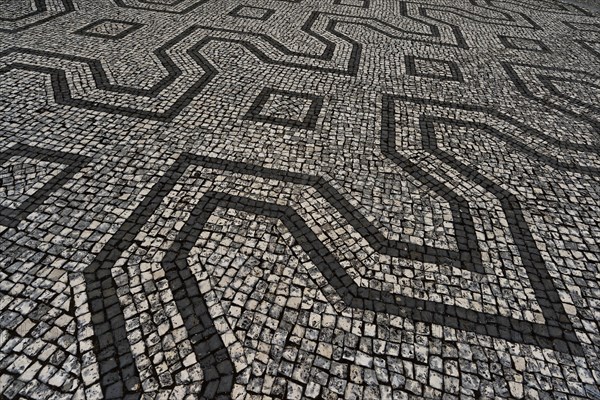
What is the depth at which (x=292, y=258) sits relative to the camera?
5215mm

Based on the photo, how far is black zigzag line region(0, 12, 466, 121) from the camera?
8.06 metres

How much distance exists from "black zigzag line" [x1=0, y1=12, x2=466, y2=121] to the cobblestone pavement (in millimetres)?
64

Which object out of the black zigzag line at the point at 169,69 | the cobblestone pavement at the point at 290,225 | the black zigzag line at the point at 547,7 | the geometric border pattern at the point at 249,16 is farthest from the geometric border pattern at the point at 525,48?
the geometric border pattern at the point at 249,16

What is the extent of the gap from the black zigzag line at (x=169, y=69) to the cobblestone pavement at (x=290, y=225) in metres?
0.06

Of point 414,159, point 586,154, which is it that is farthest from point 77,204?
point 586,154

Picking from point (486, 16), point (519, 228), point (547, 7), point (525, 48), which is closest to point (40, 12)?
point (519, 228)

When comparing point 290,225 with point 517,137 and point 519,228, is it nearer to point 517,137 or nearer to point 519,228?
point 519,228

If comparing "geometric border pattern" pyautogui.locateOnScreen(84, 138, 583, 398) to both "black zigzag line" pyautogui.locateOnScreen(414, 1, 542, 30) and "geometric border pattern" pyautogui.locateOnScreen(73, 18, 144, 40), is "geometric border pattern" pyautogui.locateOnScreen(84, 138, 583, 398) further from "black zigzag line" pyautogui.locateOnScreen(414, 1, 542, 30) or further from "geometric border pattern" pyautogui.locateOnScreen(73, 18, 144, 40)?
"black zigzag line" pyautogui.locateOnScreen(414, 1, 542, 30)

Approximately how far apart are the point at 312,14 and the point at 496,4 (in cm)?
918

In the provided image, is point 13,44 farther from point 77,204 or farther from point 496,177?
point 496,177

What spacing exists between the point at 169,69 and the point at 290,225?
20.6ft

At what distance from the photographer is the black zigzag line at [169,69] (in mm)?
8062

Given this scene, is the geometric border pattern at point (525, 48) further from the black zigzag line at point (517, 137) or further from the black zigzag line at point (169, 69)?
the black zigzag line at point (517, 137)

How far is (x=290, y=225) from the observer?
5695 millimetres
